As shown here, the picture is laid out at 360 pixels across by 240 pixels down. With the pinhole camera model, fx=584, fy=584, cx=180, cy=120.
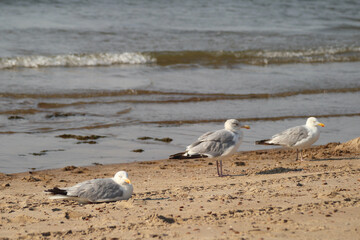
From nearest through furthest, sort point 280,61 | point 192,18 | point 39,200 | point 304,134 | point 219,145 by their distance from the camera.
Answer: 1. point 39,200
2. point 219,145
3. point 304,134
4. point 280,61
5. point 192,18

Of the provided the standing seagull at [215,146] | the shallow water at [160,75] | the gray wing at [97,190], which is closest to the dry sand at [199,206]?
the gray wing at [97,190]

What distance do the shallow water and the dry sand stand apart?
4.60 ft

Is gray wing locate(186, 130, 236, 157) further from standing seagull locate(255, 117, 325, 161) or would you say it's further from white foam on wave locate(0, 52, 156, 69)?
white foam on wave locate(0, 52, 156, 69)

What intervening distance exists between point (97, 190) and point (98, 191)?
0.02m

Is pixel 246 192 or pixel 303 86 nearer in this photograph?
Result: pixel 246 192

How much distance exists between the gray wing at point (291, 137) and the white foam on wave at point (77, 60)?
35.5ft

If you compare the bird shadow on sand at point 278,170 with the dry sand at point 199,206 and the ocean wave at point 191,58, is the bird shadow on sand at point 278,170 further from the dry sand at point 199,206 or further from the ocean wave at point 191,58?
the ocean wave at point 191,58

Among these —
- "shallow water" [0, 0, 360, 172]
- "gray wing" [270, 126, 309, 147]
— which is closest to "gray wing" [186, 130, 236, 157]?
"gray wing" [270, 126, 309, 147]

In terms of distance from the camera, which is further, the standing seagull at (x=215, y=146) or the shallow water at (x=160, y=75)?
the shallow water at (x=160, y=75)

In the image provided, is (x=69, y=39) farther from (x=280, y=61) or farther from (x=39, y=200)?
(x=39, y=200)

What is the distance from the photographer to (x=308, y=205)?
5723 millimetres

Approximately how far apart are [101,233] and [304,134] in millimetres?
4636

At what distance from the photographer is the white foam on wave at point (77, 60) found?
17844 mm

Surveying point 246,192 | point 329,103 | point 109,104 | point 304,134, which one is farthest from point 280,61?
point 246,192
